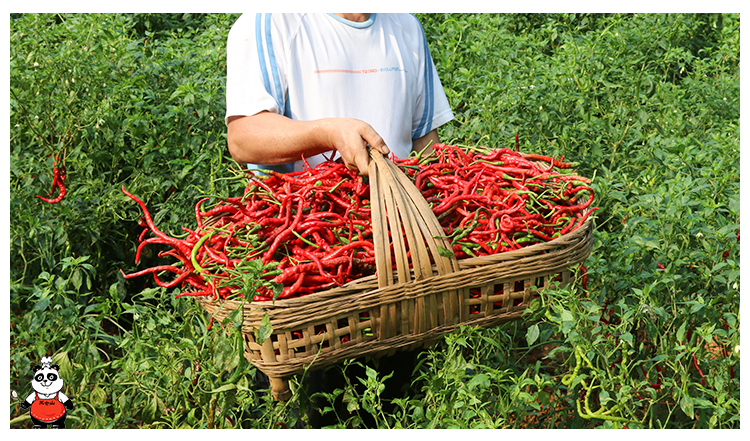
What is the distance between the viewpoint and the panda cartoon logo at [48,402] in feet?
6.02

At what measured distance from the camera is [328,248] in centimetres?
169

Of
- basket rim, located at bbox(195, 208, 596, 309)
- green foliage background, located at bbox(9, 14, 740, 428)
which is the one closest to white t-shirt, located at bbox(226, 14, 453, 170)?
green foliage background, located at bbox(9, 14, 740, 428)

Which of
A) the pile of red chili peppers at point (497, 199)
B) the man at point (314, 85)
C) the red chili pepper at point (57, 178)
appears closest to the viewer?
the pile of red chili peppers at point (497, 199)

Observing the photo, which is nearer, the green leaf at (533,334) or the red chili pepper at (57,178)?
the green leaf at (533,334)

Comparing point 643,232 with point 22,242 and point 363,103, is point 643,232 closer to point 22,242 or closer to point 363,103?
point 363,103

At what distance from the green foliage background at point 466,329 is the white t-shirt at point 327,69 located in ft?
2.26

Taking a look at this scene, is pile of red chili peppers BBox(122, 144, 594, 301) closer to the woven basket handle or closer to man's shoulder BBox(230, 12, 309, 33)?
the woven basket handle

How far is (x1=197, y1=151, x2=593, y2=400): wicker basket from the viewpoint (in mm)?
1596

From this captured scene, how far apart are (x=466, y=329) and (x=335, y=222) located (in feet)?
1.51

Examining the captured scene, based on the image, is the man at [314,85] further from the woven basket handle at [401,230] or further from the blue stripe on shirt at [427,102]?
the woven basket handle at [401,230]

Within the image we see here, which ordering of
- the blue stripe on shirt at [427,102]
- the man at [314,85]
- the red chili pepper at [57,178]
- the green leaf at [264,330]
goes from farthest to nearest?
the red chili pepper at [57,178]
the blue stripe on shirt at [427,102]
the man at [314,85]
the green leaf at [264,330]

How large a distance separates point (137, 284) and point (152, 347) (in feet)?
4.53

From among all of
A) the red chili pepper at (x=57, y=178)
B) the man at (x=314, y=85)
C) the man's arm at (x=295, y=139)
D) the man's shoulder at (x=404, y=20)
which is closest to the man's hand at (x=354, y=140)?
the man's arm at (x=295, y=139)

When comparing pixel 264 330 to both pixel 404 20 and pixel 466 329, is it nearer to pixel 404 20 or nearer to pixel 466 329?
pixel 466 329
